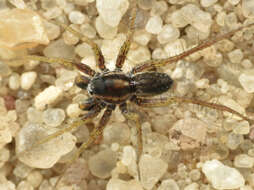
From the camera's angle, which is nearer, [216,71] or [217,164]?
[217,164]

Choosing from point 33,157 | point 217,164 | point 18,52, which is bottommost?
point 217,164

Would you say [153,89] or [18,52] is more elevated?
[18,52]

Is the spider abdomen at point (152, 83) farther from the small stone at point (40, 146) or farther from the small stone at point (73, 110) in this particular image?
the small stone at point (40, 146)

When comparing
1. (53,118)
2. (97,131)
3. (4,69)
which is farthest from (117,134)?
(4,69)

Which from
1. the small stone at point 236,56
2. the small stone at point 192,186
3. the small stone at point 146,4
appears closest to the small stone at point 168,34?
the small stone at point 146,4

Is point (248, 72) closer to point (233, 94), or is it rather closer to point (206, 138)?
point (233, 94)

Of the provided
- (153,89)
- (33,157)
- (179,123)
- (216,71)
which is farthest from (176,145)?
(33,157)

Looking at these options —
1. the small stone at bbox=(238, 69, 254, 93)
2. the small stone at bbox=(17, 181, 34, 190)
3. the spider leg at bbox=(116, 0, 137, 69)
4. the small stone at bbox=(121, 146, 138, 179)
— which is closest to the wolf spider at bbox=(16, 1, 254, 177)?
the spider leg at bbox=(116, 0, 137, 69)
